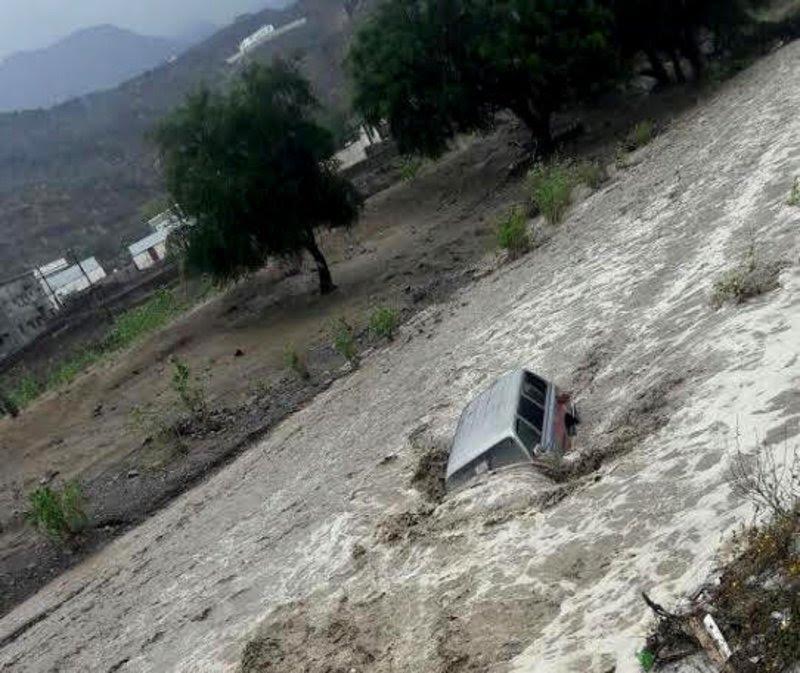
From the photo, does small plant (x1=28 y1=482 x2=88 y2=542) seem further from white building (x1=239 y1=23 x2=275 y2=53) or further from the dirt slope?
white building (x1=239 y1=23 x2=275 y2=53)

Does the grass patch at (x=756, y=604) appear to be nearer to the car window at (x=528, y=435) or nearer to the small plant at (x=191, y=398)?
the car window at (x=528, y=435)

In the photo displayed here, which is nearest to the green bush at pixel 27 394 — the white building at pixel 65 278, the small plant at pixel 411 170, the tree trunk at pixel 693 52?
the small plant at pixel 411 170

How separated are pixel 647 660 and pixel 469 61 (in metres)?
30.8

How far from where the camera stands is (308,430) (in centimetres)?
1812

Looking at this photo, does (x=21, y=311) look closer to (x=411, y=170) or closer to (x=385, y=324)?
(x=411, y=170)

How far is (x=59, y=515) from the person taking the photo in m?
18.3

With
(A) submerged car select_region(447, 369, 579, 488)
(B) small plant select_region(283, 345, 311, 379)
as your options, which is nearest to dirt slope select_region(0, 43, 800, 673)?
(A) submerged car select_region(447, 369, 579, 488)

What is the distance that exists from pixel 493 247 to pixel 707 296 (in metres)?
14.9

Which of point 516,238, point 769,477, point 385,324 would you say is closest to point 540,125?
point 516,238

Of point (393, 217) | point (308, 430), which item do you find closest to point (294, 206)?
point (393, 217)

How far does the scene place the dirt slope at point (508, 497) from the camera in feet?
23.9

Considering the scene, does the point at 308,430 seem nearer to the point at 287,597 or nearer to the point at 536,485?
the point at 287,597

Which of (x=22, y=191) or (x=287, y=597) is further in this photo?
(x=22, y=191)

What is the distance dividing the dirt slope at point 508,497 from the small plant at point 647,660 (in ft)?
1.09
